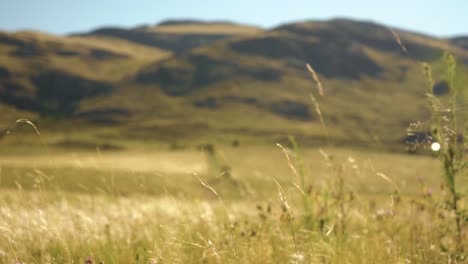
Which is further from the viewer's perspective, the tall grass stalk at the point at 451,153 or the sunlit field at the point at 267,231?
the tall grass stalk at the point at 451,153

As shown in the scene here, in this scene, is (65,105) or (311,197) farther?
(65,105)

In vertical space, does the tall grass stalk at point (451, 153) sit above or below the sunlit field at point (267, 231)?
above

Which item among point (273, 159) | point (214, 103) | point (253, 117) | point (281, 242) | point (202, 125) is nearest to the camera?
point (281, 242)

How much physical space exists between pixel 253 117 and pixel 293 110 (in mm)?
16640

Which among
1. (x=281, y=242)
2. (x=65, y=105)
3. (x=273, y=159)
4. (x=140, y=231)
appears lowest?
(x=65, y=105)

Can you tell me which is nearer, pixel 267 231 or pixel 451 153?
pixel 451 153

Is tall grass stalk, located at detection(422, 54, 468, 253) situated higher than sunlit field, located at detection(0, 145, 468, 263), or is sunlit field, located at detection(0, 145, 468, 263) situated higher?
tall grass stalk, located at detection(422, 54, 468, 253)

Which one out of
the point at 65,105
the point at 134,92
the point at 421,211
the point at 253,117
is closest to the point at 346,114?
the point at 253,117

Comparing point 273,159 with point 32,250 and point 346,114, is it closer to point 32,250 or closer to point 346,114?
point 32,250

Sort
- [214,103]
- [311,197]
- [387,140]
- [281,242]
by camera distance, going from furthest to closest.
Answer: [214,103] → [387,140] → [311,197] → [281,242]

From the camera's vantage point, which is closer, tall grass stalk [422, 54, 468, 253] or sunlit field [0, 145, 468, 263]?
sunlit field [0, 145, 468, 263]

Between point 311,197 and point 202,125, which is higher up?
point 311,197

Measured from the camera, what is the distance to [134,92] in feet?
629

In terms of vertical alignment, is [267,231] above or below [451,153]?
below
